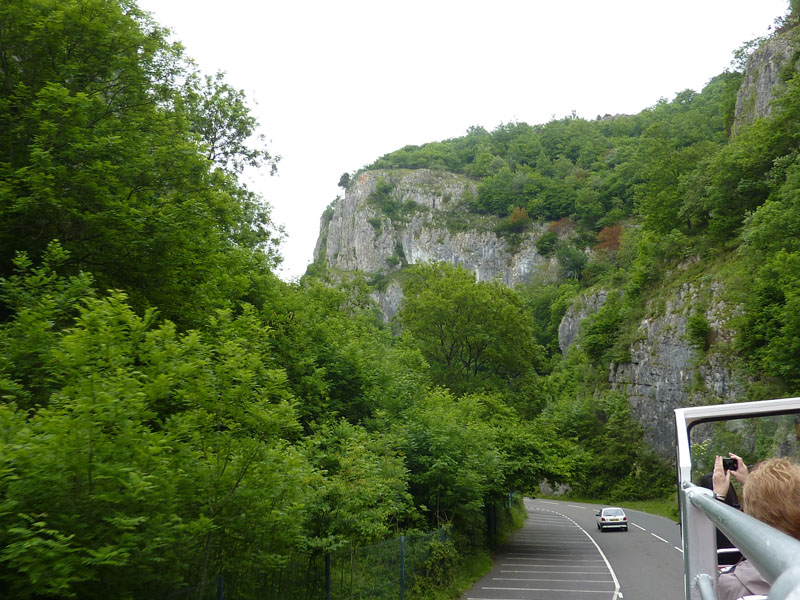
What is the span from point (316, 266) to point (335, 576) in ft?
85.8

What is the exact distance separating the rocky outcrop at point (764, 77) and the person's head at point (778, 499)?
47.8 meters

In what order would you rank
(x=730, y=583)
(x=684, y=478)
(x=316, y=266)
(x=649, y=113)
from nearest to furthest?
(x=730, y=583)
(x=684, y=478)
(x=316, y=266)
(x=649, y=113)

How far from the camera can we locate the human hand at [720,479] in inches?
155

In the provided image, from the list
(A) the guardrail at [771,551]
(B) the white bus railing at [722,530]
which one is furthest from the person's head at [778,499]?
(A) the guardrail at [771,551]

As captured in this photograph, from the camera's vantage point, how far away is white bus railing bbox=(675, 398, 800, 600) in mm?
→ 806

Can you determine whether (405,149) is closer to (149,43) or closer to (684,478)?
(149,43)

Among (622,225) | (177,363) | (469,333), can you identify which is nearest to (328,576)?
(177,363)

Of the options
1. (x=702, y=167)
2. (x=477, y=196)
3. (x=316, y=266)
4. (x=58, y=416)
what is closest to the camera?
(x=58, y=416)

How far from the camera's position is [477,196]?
13362 cm

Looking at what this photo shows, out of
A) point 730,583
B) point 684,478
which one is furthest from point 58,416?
point 730,583

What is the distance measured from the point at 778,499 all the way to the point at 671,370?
45.1 meters

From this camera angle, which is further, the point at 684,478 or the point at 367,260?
the point at 367,260

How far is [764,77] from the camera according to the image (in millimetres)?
48344

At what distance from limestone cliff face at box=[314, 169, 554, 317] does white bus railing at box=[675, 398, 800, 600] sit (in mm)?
111753
